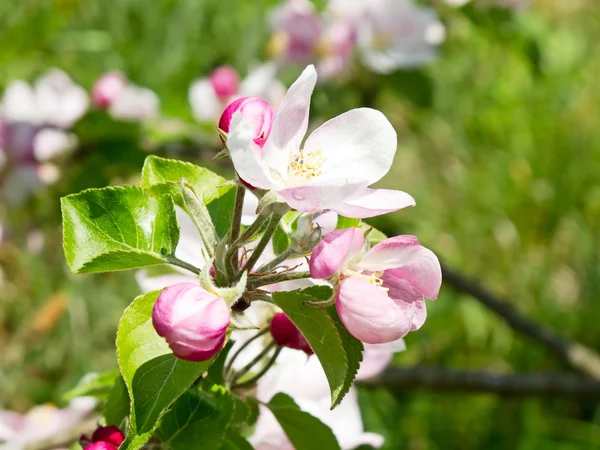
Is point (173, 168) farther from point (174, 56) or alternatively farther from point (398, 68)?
point (174, 56)

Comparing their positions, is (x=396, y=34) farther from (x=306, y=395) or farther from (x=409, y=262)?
(x=409, y=262)

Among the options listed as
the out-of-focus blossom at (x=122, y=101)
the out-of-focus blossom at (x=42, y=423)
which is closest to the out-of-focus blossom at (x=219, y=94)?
the out-of-focus blossom at (x=122, y=101)

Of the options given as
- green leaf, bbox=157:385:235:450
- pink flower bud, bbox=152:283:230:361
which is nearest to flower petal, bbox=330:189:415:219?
pink flower bud, bbox=152:283:230:361

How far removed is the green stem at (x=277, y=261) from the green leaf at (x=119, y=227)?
86 millimetres

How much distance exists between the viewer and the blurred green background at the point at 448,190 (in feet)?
6.48

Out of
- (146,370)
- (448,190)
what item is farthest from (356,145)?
(448,190)

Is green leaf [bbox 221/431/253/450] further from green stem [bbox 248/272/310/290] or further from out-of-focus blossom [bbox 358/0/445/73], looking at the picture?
out-of-focus blossom [bbox 358/0/445/73]

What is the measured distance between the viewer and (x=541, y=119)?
120 inches

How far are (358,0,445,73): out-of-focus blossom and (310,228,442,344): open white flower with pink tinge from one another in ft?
4.06

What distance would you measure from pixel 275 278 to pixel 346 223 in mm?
115

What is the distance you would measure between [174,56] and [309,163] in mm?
2372

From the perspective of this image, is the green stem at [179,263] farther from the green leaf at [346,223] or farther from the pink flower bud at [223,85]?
the pink flower bud at [223,85]

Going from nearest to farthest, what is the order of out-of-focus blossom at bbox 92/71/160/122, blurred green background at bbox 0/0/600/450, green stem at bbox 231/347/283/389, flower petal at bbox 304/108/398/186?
flower petal at bbox 304/108/398/186 → green stem at bbox 231/347/283/389 → out-of-focus blossom at bbox 92/71/160/122 → blurred green background at bbox 0/0/600/450

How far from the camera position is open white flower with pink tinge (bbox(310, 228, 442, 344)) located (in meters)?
0.60
